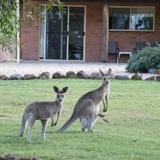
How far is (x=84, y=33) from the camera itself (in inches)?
1449

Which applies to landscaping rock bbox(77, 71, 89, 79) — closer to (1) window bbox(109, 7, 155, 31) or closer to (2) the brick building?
(2) the brick building

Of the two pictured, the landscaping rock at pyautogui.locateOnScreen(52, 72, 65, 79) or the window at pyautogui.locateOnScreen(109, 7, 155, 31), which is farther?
the window at pyautogui.locateOnScreen(109, 7, 155, 31)

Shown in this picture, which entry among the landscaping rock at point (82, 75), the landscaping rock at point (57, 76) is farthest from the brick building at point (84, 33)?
the landscaping rock at point (57, 76)

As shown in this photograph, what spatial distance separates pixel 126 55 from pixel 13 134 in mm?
25527

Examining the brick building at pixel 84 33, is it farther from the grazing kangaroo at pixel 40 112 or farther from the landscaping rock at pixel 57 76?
the grazing kangaroo at pixel 40 112

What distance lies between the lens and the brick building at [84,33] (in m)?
36.8

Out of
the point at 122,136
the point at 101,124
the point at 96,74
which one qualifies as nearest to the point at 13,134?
the point at 122,136

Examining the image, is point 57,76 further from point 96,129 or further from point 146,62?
point 96,129

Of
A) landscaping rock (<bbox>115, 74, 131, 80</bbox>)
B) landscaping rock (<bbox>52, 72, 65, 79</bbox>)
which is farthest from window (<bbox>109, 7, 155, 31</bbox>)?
landscaping rock (<bbox>52, 72, 65, 79</bbox>)

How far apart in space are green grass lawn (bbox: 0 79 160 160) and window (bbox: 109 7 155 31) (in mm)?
14455

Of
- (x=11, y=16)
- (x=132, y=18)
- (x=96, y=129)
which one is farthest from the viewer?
(x=132, y=18)

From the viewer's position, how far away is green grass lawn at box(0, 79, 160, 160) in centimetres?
995

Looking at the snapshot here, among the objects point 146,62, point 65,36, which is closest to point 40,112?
point 146,62

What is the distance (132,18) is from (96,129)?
80.5 ft
